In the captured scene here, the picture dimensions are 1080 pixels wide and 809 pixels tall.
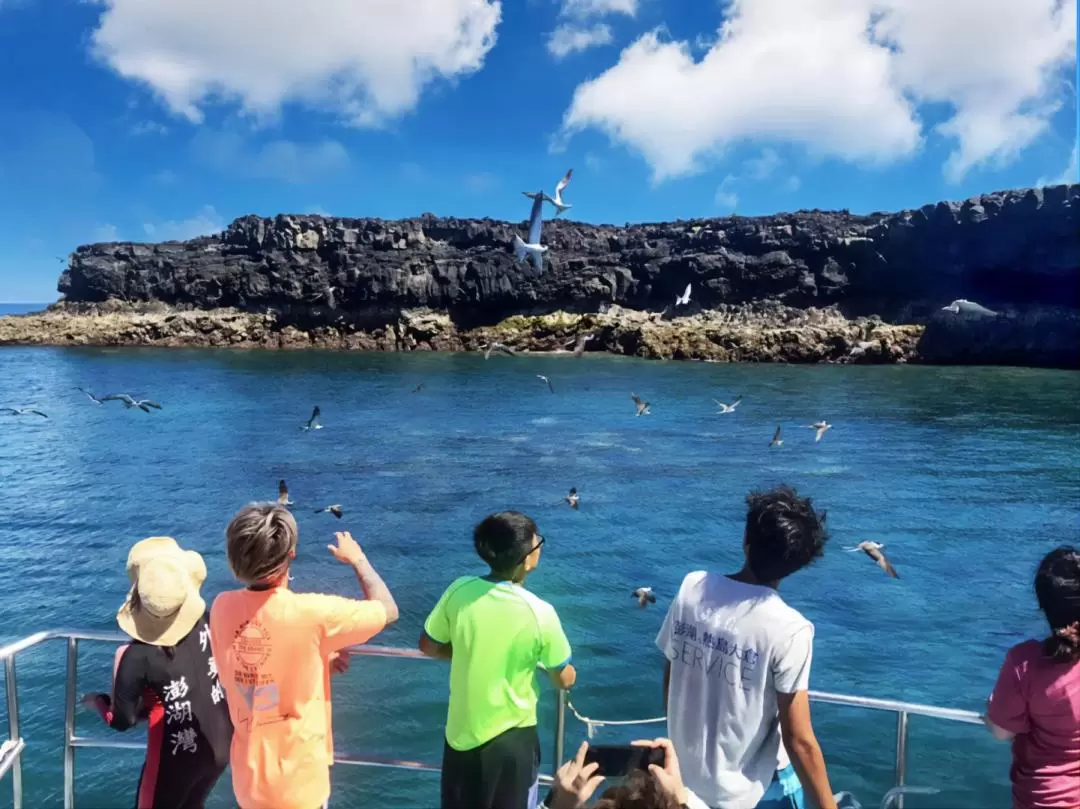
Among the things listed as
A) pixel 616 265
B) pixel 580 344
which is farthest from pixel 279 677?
pixel 616 265

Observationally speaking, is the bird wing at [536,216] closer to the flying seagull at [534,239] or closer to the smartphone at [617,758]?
the flying seagull at [534,239]

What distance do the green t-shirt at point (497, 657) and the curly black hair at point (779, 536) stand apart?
0.79 meters

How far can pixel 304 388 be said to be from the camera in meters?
56.3

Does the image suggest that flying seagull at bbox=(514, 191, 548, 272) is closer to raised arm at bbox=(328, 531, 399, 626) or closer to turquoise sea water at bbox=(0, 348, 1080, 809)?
turquoise sea water at bbox=(0, 348, 1080, 809)

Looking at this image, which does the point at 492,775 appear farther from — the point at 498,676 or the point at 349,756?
the point at 349,756

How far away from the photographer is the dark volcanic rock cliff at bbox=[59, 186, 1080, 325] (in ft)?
257

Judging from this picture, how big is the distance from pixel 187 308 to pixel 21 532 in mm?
96345

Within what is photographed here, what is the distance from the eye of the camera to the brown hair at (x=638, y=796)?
84.9 inches

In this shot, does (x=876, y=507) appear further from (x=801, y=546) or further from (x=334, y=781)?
(x=801, y=546)

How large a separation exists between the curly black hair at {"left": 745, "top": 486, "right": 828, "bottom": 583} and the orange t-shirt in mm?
1405

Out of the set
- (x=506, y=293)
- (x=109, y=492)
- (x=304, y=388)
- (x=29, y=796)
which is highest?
(x=506, y=293)

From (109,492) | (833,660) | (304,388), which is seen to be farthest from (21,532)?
(304,388)

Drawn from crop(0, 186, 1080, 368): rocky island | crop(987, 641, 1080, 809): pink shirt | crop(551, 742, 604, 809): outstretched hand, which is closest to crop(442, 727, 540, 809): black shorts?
crop(551, 742, 604, 809): outstretched hand

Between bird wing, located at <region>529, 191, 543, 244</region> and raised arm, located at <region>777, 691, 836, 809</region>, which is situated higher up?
bird wing, located at <region>529, 191, 543, 244</region>
